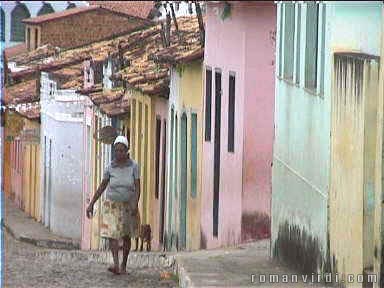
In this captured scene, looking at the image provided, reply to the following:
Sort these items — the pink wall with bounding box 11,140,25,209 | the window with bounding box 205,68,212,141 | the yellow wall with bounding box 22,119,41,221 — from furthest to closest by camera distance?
the pink wall with bounding box 11,140,25,209 < the yellow wall with bounding box 22,119,41,221 < the window with bounding box 205,68,212,141

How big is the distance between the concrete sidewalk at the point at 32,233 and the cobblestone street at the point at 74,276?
14715 mm

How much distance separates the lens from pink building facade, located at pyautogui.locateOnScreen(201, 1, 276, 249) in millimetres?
16844

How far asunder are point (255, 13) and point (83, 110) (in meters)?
16.3

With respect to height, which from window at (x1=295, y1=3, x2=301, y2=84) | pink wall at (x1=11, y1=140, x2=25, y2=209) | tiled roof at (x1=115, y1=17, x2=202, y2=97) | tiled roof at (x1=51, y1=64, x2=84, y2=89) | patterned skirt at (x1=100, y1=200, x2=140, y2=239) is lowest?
pink wall at (x1=11, y1=140, x2=25, y2=209)

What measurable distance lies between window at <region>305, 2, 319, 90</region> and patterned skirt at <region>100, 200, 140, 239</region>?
10.6ft

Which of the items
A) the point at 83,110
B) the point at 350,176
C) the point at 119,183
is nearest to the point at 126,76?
the point at 83,110

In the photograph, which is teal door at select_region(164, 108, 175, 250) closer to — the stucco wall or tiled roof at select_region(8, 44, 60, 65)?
the stucco wall

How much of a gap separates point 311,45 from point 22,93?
34079 mm

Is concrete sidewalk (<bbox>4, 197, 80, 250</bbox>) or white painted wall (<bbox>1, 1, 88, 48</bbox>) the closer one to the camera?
concrete sidewalk (<bbox>4, 197, 80, 250</bbox>)

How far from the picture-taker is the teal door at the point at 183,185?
2112cm

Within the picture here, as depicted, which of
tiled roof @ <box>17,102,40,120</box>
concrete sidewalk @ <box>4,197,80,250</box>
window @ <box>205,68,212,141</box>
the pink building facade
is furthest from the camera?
tiled roof @ <box>17,102,40,120</box>

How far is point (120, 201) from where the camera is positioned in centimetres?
1470

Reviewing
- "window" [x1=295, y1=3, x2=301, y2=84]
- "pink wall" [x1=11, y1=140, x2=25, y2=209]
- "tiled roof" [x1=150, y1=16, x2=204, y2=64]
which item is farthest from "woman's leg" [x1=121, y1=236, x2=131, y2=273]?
"pink wall" [x1=11, y1=140, x2=25, y2=209]

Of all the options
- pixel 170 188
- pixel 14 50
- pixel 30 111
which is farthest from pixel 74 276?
pixel 14 50
